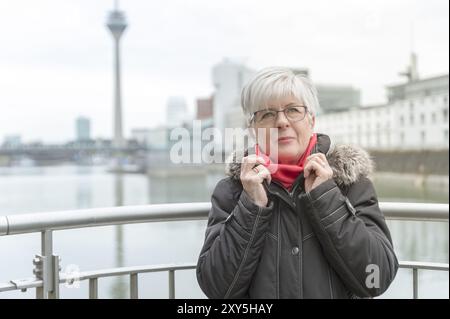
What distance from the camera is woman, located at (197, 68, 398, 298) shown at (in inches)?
30.8

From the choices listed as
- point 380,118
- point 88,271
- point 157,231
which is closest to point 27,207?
point 157,231

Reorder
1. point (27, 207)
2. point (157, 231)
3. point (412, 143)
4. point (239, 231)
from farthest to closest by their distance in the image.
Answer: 1. point (27, 207)
2. point (412, 143)
3. point (157, 231)
4. point (239, 231)

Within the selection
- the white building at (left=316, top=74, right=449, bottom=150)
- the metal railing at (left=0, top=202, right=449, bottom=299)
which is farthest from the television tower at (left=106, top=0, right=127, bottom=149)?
the metal railing at (left=0, top=202, right=449, bottom=299)

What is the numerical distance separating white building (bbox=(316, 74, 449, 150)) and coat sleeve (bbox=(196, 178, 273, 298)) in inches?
399

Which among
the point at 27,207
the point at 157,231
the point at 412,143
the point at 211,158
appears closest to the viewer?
the point at 211,158

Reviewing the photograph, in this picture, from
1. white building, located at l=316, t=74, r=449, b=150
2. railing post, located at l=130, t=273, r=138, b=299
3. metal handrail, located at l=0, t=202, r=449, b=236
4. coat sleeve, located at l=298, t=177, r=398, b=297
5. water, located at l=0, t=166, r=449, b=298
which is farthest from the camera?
white building, located at l=316, t=74, r=449, b=150

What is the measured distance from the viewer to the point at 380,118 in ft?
55.9

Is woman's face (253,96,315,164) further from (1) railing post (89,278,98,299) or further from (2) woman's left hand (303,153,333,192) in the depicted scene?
(1) railing post (89,278,98,299)

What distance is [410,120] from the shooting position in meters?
14.3

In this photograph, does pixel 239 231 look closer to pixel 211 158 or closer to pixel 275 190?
pixel 275 190

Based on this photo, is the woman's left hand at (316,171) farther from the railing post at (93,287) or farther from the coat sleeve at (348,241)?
the railing post at (93,287)

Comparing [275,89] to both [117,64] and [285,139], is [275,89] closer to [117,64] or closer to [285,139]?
[285,139]
